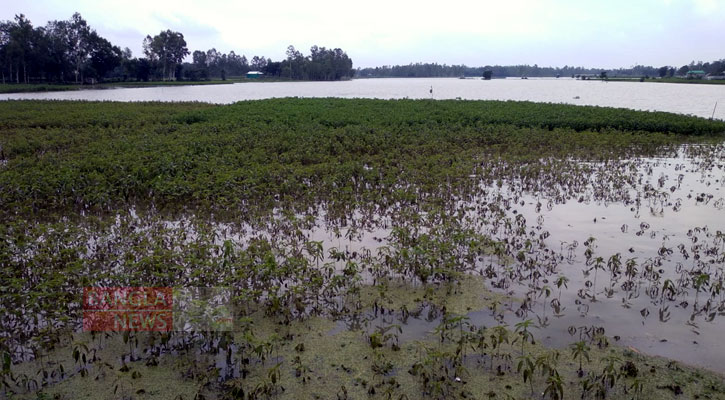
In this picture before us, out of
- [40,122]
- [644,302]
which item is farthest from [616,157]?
[40,122]

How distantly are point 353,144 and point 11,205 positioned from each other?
10041 millimetres

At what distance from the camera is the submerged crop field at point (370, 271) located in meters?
4.57

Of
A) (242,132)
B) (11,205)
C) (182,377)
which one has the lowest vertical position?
(182,377)

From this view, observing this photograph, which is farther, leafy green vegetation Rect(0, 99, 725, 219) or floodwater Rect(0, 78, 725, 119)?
floodwater Rect(0, 78, 725, 119)

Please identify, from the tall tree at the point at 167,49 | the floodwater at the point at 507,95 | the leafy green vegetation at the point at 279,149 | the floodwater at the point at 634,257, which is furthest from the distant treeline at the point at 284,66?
the floodwater at the point at 634,257

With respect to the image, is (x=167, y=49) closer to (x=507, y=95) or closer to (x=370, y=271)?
(x=507, y=95)

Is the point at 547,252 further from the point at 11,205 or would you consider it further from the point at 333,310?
the point at 11,205

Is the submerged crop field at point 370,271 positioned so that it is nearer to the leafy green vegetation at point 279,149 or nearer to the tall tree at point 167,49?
the leafy green vegetation at point 279,149

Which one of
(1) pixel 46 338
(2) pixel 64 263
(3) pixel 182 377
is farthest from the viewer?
(2) pixel 64 263

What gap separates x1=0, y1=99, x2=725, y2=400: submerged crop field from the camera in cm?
457

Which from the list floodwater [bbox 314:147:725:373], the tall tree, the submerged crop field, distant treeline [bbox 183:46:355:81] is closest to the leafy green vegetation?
the submerged crop field

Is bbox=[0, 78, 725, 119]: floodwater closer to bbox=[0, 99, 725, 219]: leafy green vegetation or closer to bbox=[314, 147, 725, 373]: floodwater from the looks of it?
bbox=[0, 99, 725, 219]: leafy green vegetation

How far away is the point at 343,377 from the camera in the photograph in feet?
15.1

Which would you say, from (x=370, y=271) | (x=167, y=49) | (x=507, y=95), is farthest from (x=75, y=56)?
(x=370, y=271)
